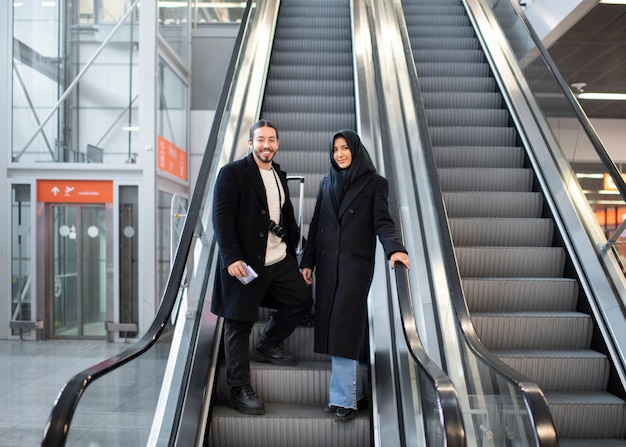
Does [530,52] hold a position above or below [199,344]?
above

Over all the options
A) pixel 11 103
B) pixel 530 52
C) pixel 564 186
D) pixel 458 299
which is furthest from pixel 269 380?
pixel 11 103

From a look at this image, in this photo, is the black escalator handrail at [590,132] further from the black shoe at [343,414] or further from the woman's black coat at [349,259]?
the black shoe at [343,414]

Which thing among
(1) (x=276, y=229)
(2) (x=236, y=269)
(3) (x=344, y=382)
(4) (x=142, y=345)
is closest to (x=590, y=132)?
(1) (x=276, y=229)

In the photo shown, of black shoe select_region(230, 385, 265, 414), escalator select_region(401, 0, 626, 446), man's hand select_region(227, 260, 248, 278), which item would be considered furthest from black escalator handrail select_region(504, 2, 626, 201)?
black shoe select_region(230, 385, 265, 414)

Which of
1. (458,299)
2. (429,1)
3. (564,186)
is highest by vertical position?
(429,1)

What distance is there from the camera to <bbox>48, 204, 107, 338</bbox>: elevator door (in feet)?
31.4

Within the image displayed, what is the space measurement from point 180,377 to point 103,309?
23.7ft

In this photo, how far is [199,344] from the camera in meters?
3.35

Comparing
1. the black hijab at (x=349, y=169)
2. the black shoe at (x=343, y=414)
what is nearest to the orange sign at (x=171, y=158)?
the black hijab at (x=349, y=169)

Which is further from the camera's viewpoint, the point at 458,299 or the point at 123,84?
the point at 123,84

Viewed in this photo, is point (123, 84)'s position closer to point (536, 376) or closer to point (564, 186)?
point (564, 186)

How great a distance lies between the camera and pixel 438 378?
88.4 inches

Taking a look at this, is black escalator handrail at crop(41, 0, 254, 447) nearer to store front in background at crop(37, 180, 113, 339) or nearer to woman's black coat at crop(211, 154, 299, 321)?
woman's black coat at crop(211, 154, 299, 321)

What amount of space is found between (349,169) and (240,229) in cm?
66
